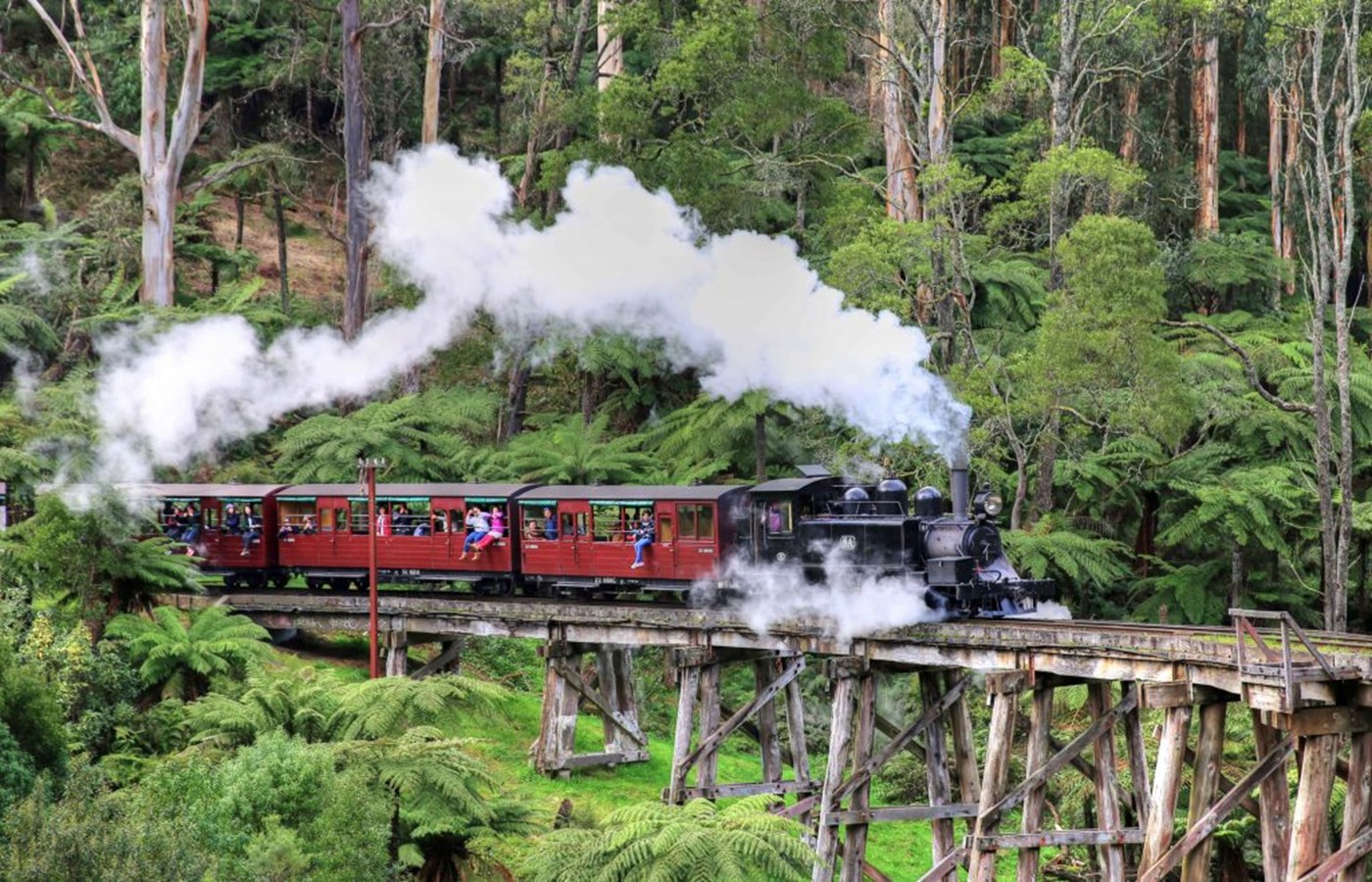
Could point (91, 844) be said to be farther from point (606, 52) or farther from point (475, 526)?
point (606, 52)

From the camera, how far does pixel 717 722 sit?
26.6 m

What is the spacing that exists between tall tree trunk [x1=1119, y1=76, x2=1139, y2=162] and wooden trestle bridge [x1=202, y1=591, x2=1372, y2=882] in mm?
21125

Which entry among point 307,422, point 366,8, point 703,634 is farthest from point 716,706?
point 366,8

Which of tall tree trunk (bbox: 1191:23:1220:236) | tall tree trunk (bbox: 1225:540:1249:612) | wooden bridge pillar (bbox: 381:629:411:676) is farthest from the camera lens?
tall tree trunk (bbox: 1191:23:1220:236)

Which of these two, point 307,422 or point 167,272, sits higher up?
point 167,272

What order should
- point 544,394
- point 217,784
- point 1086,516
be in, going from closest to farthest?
point 217,784 < point 1086,516 < point 544,394

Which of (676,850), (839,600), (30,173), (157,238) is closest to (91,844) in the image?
(676,850)

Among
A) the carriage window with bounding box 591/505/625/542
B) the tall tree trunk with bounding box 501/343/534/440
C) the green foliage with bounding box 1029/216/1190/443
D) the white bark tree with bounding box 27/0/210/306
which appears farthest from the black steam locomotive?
the white bark tree with bounding box 27/0/210/306

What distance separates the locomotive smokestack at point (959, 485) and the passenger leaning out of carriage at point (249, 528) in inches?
566

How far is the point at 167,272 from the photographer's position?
4206cm

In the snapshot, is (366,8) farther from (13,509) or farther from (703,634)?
(703,634)

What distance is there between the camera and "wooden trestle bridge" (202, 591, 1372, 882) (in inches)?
721

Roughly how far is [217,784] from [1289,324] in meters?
29.8

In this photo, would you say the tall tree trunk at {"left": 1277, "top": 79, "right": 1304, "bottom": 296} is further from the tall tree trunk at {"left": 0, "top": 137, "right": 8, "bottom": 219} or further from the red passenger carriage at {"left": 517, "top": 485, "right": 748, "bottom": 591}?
the tall tree trunk at {"left": 0, "top": 137, "right": 8, "bottom": 219}
